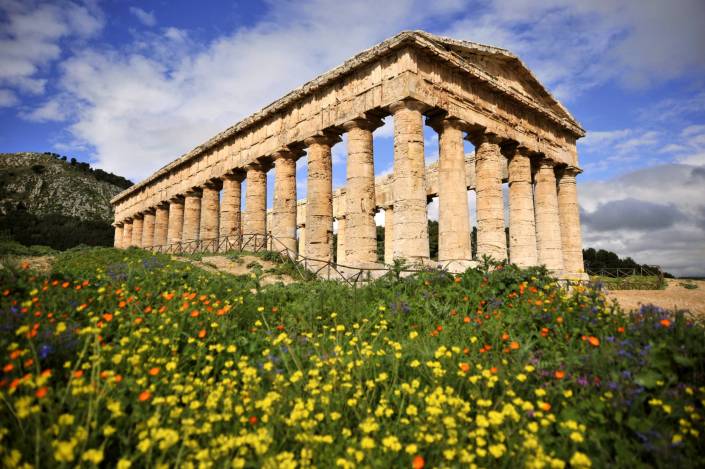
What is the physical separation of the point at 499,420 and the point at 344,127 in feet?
48.3

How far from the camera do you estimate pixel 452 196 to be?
15367 mm

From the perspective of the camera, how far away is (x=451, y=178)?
15.5m

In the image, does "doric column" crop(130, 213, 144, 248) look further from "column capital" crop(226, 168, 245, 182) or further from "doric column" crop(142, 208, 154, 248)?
"column capital" crop(226, 168, 245, 182)

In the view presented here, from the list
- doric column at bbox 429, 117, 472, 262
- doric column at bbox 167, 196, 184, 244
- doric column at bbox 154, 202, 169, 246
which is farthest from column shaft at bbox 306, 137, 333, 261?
doric column at bbox 154, 202, 169, 246

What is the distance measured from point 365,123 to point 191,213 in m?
15.9

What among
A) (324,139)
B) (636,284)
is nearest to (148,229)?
(324,139)

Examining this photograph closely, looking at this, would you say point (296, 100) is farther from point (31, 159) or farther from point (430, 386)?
point (31, 159)

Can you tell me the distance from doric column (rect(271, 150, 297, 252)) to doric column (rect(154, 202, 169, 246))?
14.9 m

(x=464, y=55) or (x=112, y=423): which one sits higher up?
(x=464, y=55)

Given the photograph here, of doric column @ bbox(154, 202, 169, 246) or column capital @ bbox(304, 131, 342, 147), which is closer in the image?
column capital @ bbox(304, 131, 342, 147)

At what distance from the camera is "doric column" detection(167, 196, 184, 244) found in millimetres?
28203

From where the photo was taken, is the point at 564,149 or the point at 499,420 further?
the point at 564,149

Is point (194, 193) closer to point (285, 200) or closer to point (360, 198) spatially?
point (285, 200)

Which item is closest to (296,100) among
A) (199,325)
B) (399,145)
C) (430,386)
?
(399,145)
